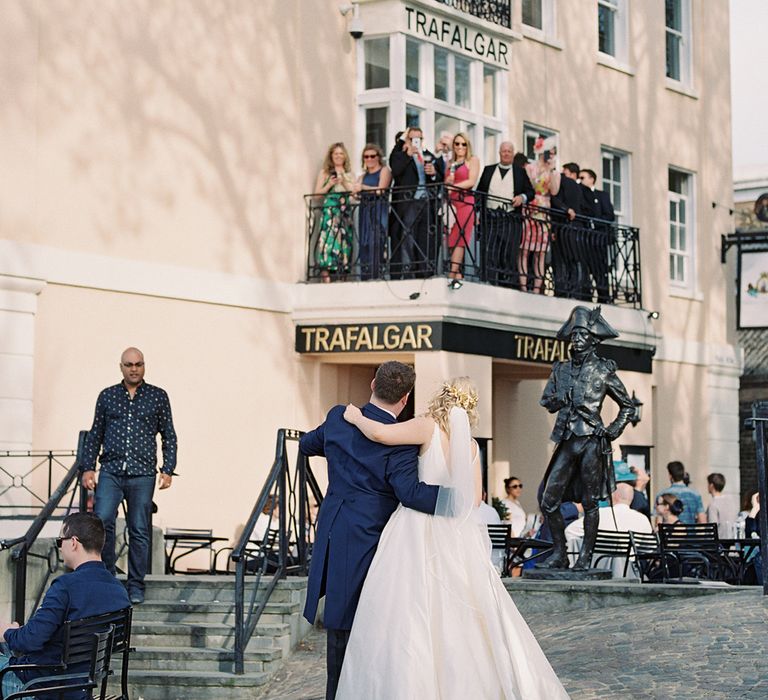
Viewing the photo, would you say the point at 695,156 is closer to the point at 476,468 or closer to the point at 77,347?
the point at 77,347

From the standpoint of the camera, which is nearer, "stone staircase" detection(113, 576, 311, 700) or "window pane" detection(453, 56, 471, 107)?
"stone staircase" detection(113, 576, 311, 700)

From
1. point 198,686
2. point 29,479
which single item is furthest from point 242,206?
point 198,686

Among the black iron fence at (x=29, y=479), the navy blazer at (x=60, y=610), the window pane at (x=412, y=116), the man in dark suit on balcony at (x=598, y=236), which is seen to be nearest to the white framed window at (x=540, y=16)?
the man in dark suit on balcony at (x=598, y=236)

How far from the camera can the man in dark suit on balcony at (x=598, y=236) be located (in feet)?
72.8

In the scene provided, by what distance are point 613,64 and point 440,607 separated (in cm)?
1761

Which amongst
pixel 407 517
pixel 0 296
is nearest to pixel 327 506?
pixel 407 517

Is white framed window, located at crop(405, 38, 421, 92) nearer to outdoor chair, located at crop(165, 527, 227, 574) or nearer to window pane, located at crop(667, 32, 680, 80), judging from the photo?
outdoor chair, located at crop(165, 527, 227, 574)

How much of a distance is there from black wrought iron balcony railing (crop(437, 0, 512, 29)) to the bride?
43.4 feet

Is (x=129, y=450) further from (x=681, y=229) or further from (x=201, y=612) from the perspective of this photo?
(x=681, y=229)

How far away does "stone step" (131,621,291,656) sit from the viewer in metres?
13.5

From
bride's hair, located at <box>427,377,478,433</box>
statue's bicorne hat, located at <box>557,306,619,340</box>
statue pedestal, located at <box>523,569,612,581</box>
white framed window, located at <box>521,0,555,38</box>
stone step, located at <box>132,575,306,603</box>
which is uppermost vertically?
white framed window, located at <box>521,0,555,38</box>

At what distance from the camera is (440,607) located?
909 centimetres

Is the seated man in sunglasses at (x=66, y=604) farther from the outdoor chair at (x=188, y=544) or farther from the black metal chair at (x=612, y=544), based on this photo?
the outdoor chair at (x=188, y=544)

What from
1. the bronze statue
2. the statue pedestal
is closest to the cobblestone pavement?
the statue pedestal
